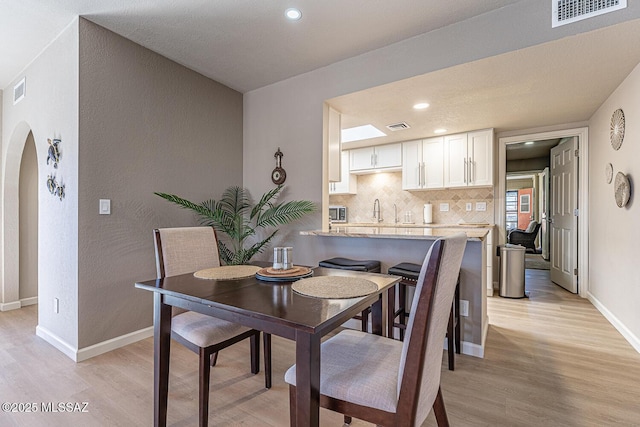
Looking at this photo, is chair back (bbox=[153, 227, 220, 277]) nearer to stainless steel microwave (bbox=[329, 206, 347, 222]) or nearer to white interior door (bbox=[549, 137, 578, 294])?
stainless steel microwave (bbox=[329, 206, 347, 222])

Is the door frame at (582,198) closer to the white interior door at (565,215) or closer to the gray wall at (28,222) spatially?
the white interior door at (565,215)

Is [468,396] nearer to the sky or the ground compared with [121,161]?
nearer to the ground

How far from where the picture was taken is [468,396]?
1801 mm

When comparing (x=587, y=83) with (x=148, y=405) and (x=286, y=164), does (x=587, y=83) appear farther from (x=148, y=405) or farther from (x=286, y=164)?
(x=148, y=405)

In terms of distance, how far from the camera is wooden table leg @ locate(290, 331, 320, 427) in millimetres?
937

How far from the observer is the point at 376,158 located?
5.04 meters

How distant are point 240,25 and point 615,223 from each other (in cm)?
375

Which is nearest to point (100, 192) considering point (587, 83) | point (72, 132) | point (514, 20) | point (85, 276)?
point (72, 132)

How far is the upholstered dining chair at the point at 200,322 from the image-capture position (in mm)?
1486

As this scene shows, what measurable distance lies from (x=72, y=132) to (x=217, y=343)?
200 cm

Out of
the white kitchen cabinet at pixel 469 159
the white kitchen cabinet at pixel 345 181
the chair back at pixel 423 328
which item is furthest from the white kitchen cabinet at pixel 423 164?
the chair back at pixel 423 328

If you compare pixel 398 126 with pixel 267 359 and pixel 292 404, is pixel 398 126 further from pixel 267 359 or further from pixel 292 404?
pixel 292 404

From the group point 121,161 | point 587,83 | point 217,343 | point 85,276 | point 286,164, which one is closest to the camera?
point 217,343

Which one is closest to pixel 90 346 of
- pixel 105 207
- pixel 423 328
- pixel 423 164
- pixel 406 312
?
pixel 105 207
